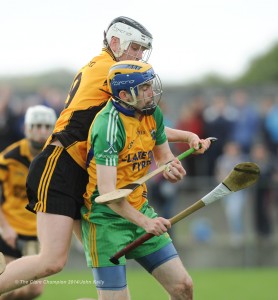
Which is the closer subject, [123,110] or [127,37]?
[123,110]

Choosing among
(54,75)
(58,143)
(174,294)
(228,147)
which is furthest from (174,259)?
(54,75)

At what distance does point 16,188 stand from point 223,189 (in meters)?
2.81

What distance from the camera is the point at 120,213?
6.30 metres

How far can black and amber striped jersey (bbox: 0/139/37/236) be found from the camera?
8719 mm

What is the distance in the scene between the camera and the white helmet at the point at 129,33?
22.4ft

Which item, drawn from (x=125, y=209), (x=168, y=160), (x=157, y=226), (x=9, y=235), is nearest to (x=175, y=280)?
(x=157, y=226)

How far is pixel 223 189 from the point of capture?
6.61 m

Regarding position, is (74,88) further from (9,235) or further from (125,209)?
(9,235)

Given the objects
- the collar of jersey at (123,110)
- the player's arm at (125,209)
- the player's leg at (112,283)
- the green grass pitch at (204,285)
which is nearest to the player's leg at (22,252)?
Answer: the green grass pitch at (204,285)

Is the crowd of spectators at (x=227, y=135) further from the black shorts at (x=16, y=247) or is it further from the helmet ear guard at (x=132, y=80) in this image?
the helmet ear guard at (x=132, y=80)

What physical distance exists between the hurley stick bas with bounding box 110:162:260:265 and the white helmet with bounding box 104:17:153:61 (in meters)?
1.16

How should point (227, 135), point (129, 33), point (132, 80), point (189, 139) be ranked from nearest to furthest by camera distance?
point (132, 80) < point (129, 33) < point (189, 139) < point (227, 135)

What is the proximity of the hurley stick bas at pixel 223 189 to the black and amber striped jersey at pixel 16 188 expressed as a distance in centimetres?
251

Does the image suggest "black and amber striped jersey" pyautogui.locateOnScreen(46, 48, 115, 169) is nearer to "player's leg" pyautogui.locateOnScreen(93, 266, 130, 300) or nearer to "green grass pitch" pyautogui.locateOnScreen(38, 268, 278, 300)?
"player's leg" pyautogui.locateOnScreen(93, 266, 130, 300)
